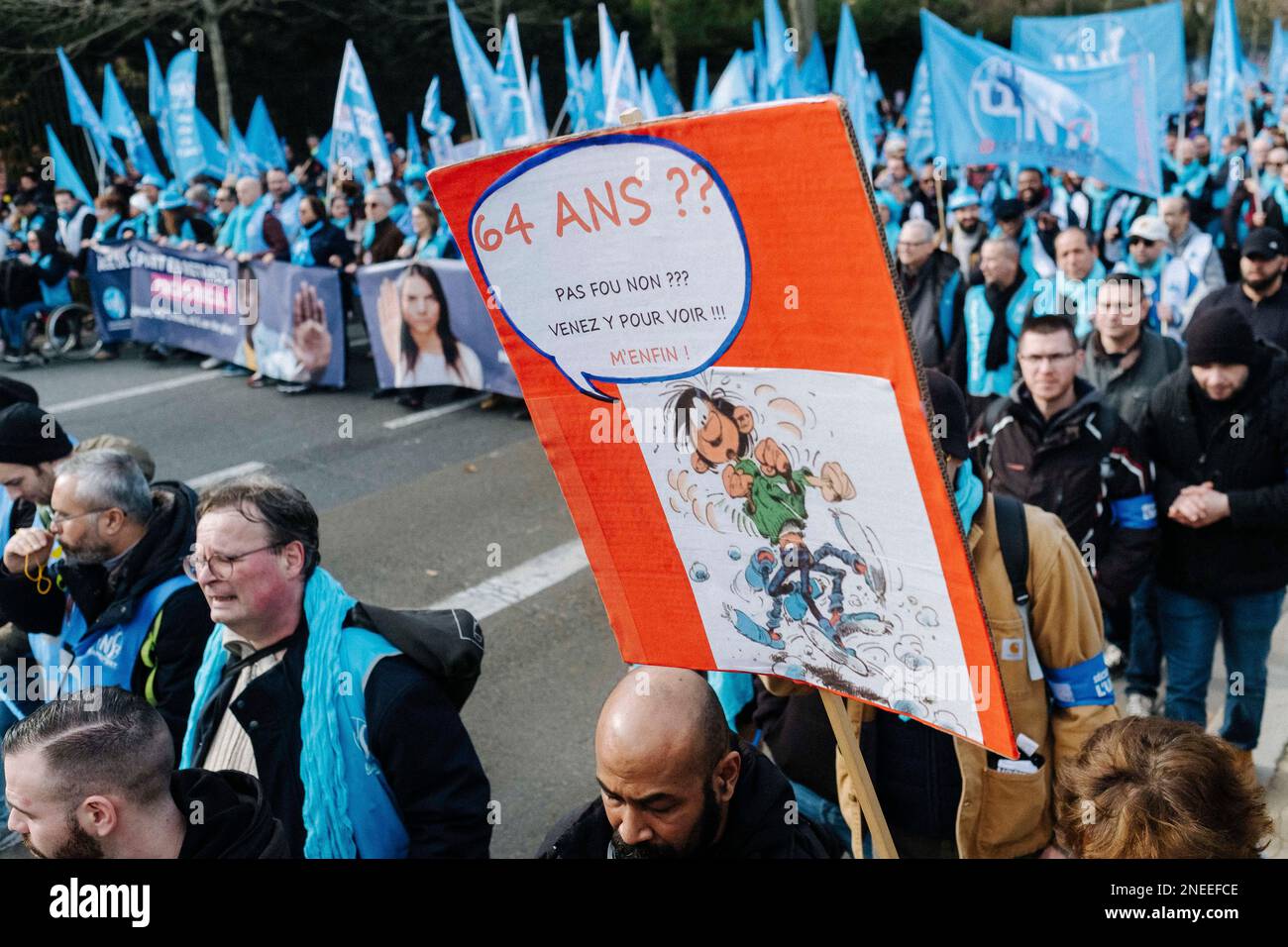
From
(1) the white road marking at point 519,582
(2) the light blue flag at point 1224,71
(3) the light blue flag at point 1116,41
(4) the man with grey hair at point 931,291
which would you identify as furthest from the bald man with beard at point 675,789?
(2) the light blue flag at point 1224,71

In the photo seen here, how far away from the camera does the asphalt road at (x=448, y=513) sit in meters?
4.82

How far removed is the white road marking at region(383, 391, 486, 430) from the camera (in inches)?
387

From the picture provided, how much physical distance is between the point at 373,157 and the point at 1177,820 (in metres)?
12.6

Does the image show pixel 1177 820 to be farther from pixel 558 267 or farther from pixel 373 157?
Answer: pixel 373 157

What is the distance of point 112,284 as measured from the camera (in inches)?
503

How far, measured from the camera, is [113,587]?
10.3ft

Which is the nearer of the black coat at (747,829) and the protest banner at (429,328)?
the black coat at (747,829)

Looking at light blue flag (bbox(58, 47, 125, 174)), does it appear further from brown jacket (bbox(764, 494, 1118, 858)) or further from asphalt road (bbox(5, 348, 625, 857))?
brown jacket (bbox(764, 494, 1118, 858))

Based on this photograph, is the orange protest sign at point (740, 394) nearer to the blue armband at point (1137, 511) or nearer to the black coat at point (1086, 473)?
the black coat at point (1086, 473)

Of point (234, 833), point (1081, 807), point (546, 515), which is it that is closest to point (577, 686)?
point (546, 515)

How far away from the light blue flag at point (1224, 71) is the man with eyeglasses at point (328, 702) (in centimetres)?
1065

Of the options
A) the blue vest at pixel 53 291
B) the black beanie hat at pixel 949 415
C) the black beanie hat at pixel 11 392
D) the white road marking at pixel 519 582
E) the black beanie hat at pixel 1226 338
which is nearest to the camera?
the black beanie hat at pixel 949 415

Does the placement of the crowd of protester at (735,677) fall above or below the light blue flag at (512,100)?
below

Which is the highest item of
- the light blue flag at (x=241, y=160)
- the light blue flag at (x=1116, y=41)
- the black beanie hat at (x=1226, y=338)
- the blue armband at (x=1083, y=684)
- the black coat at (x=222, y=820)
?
the light blue flag at (x=1116, y=41)
